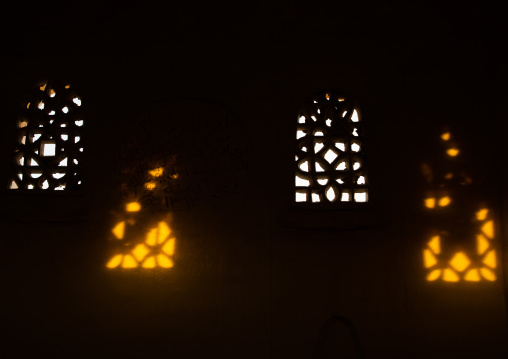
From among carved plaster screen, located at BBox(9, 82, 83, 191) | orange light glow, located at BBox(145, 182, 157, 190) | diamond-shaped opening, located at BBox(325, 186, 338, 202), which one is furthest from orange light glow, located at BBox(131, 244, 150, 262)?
diamond-shaped opening, located at BBox(325, 186, 338, 202)

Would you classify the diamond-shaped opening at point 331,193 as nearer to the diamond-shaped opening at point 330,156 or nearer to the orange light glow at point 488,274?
the diamond-shaped opening at point 330,156

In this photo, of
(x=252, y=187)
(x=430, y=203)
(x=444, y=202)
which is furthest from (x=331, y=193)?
(x=444, y=202)

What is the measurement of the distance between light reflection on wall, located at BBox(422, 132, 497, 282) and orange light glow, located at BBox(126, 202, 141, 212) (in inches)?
97.3

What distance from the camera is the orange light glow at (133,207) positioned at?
349 cm

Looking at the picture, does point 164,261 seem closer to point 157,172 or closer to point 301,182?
point 157,172

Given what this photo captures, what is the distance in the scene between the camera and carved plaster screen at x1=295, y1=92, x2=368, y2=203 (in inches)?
141

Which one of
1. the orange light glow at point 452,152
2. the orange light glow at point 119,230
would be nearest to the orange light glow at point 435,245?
the orange light glow at point 452,152

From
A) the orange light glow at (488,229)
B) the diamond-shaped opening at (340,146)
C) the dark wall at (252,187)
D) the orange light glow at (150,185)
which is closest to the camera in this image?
the dark wall at (252,187)

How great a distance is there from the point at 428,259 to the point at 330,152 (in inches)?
49.1

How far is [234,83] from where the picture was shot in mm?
3604

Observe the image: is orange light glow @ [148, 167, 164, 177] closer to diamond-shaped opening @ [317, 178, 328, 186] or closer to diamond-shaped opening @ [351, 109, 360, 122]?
diamond-shaped opening @ [317, 178, 328, 186]

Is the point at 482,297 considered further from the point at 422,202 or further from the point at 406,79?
the point at 406,79

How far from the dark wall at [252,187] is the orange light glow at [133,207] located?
A: 0.07 metres

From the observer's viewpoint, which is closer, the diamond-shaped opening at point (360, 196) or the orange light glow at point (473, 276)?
the orange light glow at point (473, 276)
